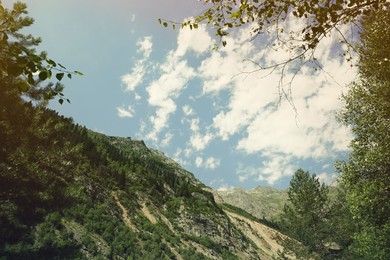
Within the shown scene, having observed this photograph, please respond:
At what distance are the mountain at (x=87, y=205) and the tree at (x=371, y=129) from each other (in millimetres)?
15995

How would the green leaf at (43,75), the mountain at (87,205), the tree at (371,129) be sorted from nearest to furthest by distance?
the green leaf at (43,75) → the tree at (371,129) → the mountain at (87,205)

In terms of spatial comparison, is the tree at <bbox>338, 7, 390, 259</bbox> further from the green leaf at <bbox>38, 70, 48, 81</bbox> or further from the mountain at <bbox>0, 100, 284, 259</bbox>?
the mountain at <bbox>0, 100, 284, 259</bbox>

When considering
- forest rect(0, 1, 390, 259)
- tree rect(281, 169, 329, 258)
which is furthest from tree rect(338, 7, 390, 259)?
tree rect(281, 169, 329, 258)

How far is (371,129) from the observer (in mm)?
14227

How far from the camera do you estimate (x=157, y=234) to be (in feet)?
127

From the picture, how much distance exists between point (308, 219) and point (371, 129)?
2680cm

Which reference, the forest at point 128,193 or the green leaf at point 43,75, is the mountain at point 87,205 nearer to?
the forest at point 128,193

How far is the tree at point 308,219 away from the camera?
38125 millimetres

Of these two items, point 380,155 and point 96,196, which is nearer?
point 380,155

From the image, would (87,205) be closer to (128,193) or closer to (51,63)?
(128,193)

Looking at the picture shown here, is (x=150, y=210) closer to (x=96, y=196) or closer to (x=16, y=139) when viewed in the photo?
(x=96, y=196)

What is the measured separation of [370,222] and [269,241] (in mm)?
76593

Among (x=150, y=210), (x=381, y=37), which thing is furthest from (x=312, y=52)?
(x=150, y=210)

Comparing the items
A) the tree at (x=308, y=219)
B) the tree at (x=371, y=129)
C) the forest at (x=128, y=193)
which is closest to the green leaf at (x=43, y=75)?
the forest at (x=128, y=193)
